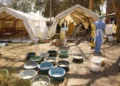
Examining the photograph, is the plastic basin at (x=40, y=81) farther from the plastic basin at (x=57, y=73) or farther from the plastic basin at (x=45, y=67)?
the plastic basin at (x=45, y=67)

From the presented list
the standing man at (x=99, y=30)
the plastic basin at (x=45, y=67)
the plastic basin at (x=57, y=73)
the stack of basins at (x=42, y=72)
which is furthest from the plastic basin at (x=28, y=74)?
the standing man at (x=99, y=30)

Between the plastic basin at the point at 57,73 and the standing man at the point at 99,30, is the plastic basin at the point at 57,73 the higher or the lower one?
the lower one

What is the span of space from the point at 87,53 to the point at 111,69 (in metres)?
2.29

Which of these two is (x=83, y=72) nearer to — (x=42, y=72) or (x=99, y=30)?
(x=42, y=72)

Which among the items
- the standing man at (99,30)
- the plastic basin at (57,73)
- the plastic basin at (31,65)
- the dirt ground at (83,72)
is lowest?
the dirt ground at (83,72)

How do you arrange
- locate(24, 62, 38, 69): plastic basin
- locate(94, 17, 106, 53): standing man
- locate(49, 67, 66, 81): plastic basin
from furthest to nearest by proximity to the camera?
1. locate(94, 17, 106, 53): standing man
2. locate(24, 62, 38, 69): plastic basin
3. locate(49, 67, 66, 81): plastic basin

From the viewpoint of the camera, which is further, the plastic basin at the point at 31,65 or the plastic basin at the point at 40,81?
the plastic basin at the point at 31,65

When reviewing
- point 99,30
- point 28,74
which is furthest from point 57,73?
point 99,30

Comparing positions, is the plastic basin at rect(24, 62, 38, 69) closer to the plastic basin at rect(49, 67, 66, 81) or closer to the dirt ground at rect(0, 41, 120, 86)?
the dirt ground at rect(0, 41, 120, 86)

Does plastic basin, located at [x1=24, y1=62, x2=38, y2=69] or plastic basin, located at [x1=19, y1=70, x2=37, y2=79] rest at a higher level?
plastic basin, located at [x1=24, y1=62, x2=38, y2=69]

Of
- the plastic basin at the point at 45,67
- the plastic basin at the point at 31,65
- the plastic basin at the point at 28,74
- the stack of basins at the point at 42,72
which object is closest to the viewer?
the stack of basins at the point at 42,72

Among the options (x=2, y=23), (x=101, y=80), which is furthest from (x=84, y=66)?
(x=2, y=23)

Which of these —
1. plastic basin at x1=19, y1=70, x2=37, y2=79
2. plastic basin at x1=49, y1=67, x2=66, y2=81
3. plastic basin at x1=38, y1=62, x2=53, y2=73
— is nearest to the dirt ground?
plastic basin at x1=49, y1=67, x2=66, y2=81

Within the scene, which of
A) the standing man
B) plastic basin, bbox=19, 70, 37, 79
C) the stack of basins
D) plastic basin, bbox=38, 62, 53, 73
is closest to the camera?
the stack of basins
